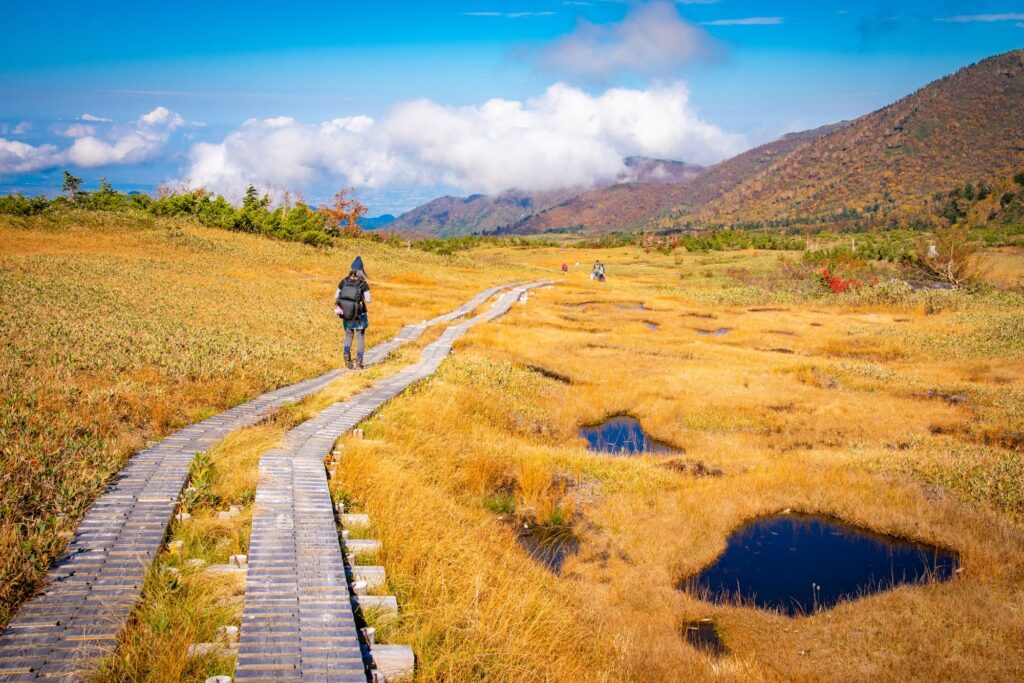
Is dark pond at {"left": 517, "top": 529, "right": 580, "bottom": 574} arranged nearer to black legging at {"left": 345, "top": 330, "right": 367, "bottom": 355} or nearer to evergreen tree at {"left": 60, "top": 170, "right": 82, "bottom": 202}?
black legging at {"left": 345, "top": 330, "right": 367, "bottom": 355}

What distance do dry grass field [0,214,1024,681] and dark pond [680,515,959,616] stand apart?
31 centimetres

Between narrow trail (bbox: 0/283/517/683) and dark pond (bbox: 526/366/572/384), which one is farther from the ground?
narrow trail (bbox: 0/283/517/683)

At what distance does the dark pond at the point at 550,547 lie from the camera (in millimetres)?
9383

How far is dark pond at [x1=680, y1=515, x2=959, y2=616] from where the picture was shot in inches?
340

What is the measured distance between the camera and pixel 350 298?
15172mm

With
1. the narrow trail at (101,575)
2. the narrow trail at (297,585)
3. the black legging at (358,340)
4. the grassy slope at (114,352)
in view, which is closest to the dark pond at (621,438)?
the black legging at (358,340)

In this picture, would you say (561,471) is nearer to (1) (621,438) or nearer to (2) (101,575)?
(1) (621,438)

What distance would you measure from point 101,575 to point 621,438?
39.0 ft

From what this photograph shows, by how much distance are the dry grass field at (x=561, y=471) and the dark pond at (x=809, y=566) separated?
312 mm

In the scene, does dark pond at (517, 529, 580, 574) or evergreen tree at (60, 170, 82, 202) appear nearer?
dark pond at (517, 529, 580, 574)

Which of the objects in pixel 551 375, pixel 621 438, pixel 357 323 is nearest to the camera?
pixel 357 323

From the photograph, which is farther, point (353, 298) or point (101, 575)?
point (353, 298)

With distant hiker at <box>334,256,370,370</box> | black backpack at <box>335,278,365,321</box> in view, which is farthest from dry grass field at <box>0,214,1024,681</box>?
black backpack at <box>335,278,365,321</box>

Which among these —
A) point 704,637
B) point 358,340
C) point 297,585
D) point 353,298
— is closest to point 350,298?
point 353,298
